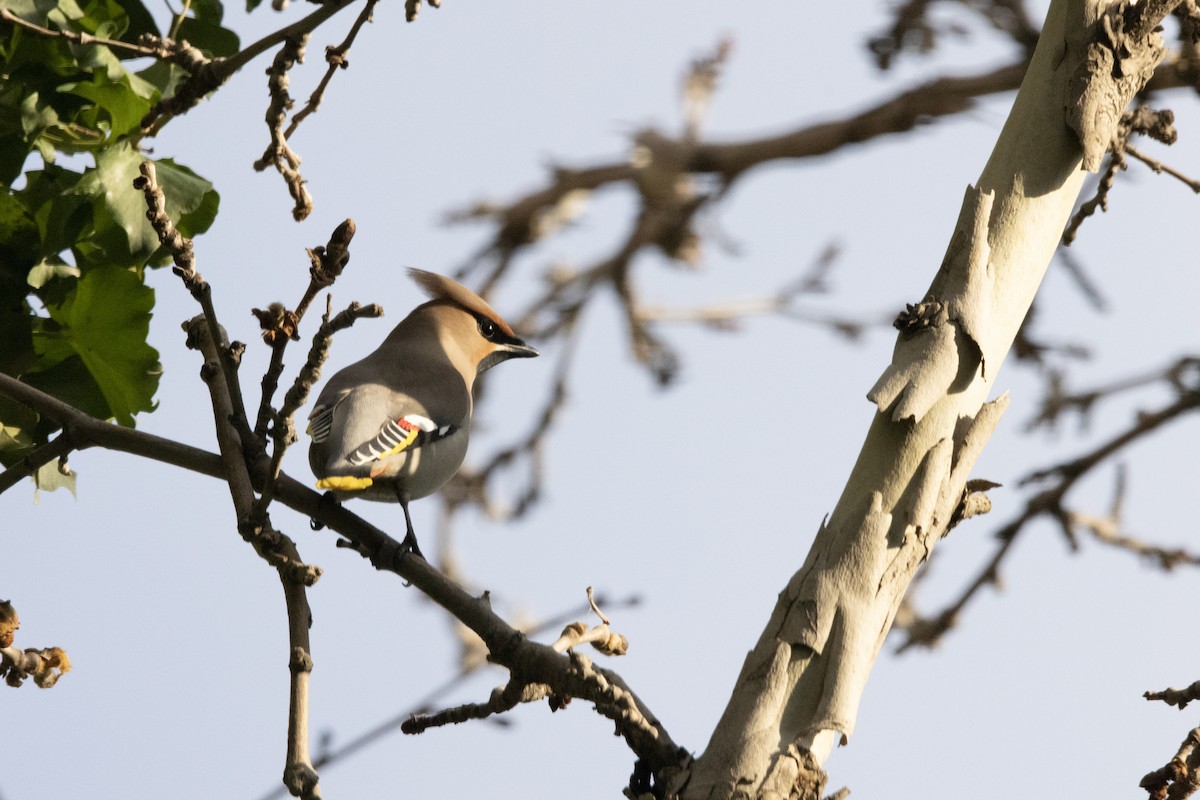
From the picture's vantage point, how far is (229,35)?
2678 millimetres

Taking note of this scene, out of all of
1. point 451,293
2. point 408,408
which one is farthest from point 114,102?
point 451,293

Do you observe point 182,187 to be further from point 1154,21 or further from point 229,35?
point 1154,21

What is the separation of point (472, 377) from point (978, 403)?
2.10 m

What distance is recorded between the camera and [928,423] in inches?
85.4

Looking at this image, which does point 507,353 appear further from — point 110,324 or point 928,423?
point 928,423

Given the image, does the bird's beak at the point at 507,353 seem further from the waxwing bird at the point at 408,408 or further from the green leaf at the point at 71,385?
the green leaf at the point at 71,385

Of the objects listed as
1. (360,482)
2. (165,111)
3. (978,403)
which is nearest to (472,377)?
(360,482)

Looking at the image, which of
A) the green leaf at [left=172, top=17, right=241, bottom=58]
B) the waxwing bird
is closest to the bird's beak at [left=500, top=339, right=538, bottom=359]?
the waxwing bird

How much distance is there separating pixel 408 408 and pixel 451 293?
86 cm

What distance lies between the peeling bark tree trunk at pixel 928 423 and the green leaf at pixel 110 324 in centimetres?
111

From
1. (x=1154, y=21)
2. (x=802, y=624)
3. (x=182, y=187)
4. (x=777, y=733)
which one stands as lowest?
(x=777, y=733)

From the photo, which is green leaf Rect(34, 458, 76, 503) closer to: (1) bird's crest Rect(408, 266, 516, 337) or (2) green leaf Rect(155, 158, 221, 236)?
(2) green leaf Rect(155, 158, 221, 236)

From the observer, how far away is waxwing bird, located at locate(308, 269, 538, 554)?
300cm

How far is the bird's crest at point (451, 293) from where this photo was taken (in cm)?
407
